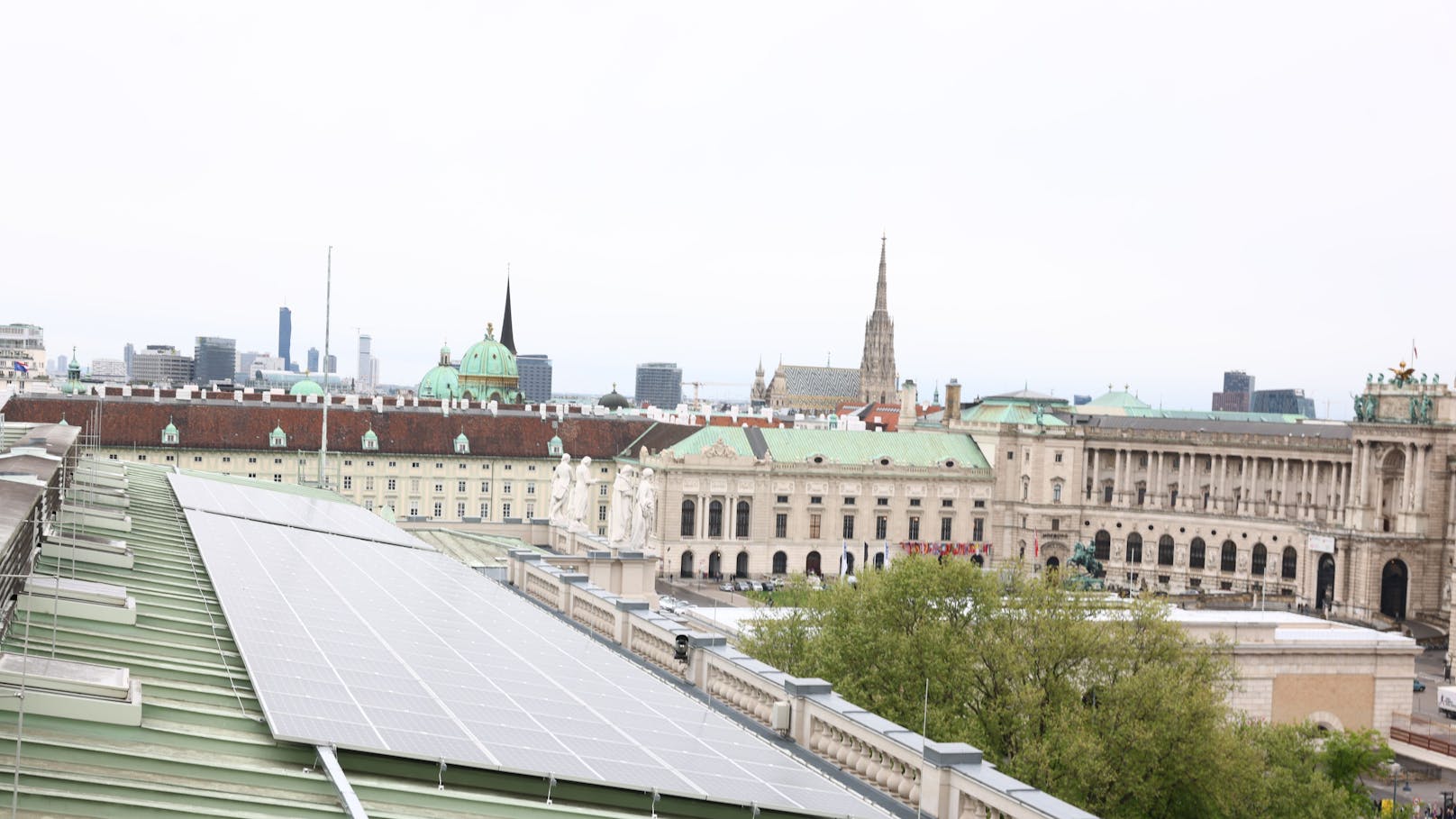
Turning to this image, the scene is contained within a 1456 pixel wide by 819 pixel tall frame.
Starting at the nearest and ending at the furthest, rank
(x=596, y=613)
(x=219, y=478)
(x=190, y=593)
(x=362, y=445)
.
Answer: (x=190, y=593), (x=596, y=613), (x=219, y=478), (x=362, y=445)

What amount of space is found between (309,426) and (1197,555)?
8409 cm

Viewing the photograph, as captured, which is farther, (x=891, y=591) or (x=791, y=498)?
(x=791, y=498)

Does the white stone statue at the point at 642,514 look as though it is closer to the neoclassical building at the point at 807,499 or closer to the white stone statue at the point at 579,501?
the white stone statue at the point at 579,501

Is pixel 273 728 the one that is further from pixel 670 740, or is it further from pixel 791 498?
pixel 791 498

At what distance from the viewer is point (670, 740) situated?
2019 centimetres

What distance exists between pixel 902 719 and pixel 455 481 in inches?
3766

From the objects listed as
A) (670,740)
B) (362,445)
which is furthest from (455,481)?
(670,740)

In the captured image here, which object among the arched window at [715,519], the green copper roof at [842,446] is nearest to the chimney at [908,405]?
the green copper roof at [842,446]

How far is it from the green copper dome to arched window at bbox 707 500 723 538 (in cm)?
6519

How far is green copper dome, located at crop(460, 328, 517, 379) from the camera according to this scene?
7589 inches

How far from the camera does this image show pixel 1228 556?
145500 mm

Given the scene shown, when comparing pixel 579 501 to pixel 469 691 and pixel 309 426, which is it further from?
pixel 309 426

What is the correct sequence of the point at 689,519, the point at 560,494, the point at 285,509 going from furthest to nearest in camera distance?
the point at 689,519 → the point at 560,494 → the point at 285,509

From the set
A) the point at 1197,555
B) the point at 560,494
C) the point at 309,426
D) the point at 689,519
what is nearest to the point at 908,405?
the point at 1197,555
